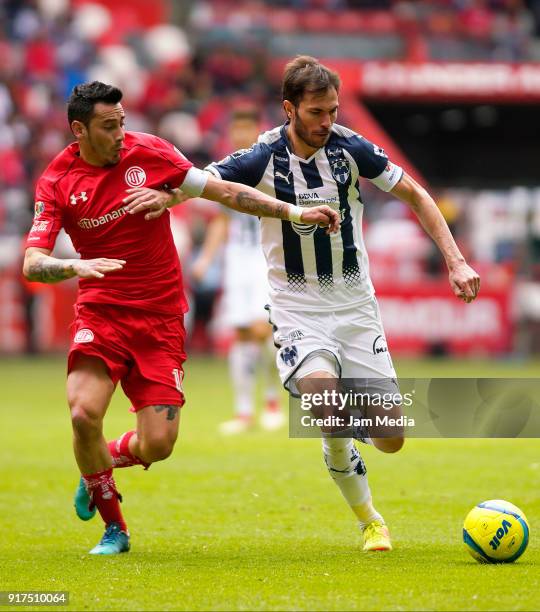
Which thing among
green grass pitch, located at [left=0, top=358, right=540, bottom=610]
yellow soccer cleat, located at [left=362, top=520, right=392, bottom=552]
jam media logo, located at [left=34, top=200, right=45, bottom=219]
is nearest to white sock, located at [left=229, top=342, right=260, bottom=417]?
green grass pitch, located at [left=0, top=358, right=540, bottom=610]

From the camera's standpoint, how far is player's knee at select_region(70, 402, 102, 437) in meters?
6.07

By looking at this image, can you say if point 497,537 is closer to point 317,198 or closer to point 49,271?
point 317,198

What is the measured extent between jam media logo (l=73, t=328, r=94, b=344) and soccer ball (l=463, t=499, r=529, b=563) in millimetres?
2103

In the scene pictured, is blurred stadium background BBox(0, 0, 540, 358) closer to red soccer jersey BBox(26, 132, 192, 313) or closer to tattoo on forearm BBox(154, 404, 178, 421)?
red soccer jersey BBox(26, 132, 192, 313)

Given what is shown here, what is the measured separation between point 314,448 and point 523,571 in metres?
5.30

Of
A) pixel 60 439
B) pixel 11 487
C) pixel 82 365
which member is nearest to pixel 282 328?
pixel 82 365

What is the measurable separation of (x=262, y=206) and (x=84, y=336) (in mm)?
1140

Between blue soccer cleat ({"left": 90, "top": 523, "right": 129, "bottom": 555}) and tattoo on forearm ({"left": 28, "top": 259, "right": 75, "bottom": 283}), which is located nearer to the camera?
tattoo on forearm ({"left": 28, "top": 259, "right": 75, "bottom": 283})

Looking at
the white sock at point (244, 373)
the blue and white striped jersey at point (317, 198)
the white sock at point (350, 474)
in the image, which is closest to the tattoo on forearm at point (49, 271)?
the blue and white striped jersey at point (317, 198)

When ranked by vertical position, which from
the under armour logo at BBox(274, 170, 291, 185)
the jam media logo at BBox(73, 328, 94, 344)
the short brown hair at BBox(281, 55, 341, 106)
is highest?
the short brown hair at BBox(281, 55, 341, 106)

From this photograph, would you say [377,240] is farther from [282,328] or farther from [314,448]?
[282,328]

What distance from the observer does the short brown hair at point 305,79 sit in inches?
238

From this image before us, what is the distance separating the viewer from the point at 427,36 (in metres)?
26.0

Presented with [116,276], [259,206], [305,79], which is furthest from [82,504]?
[305,79]
